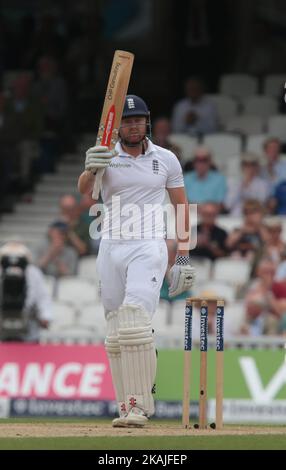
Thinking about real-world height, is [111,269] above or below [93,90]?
below

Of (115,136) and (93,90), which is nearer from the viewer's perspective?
(115,136)

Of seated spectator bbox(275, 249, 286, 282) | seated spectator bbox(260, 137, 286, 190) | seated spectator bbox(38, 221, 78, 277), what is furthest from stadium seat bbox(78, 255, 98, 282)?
seated spectator bbox(275, 249, 286, 282)

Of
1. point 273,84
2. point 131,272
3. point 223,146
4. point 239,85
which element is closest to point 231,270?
point 223,146

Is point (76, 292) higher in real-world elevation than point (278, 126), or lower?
lower

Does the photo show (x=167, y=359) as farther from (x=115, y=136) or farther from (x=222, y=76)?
(x=222, y=76)

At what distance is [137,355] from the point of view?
9.80 metres

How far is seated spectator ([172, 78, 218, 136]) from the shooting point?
770 inches

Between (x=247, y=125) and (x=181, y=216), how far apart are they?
961 cm

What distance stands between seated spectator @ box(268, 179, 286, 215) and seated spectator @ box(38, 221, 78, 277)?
7.48 ft

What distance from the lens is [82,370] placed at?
14953 mm

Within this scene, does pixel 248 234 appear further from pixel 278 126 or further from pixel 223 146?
pixel 278 126

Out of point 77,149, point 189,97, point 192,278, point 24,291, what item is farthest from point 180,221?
point 77,149

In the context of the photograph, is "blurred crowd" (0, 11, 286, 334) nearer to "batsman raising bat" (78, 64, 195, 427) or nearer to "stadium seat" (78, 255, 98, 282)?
"stadium seat" (78, 255, 98, 282)
